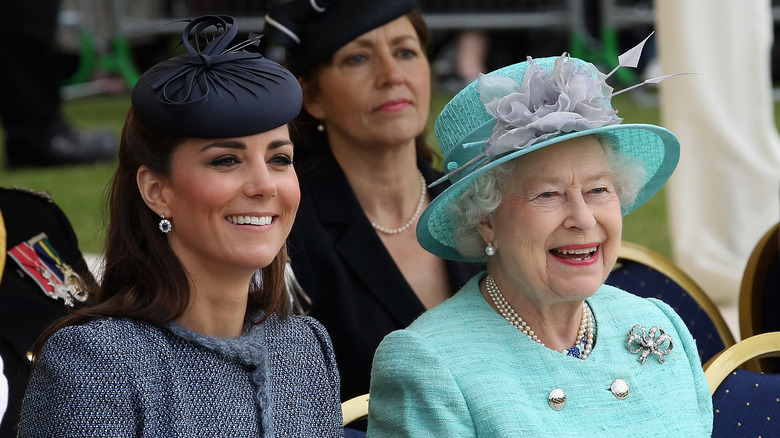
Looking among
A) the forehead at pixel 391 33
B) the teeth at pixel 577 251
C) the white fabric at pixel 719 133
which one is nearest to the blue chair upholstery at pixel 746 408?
the teeth at pixel 577 251

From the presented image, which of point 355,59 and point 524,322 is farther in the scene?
point 355,59

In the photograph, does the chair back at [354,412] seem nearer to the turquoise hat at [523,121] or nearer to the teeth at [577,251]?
the turquoise hat at [523,121]

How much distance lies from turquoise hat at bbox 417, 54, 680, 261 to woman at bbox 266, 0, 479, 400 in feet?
2.58

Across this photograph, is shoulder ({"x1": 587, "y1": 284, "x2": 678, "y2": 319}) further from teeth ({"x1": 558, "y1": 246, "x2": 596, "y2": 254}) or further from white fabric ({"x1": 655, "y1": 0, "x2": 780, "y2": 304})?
white fabric ({"x1": 655, "y1": 0, "x2": 780, "y2": 304})

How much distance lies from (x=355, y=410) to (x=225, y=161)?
0.83m

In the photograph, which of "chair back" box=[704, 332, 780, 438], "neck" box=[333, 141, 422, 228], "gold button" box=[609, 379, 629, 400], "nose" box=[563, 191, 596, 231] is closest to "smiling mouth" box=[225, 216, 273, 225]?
"nose" box=[563, 191, 596, 231]

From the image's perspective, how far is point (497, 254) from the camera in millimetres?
2486

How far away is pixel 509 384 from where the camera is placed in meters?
2.34

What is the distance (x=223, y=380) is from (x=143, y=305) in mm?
217

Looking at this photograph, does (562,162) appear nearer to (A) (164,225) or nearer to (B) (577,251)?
(B) (577,251)

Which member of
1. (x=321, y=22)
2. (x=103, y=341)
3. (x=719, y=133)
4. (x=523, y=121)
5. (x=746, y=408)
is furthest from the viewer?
(x=719, y=133)

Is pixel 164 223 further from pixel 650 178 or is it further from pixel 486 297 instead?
pixel 650 178

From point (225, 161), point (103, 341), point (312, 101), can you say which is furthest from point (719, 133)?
point (103, 341)

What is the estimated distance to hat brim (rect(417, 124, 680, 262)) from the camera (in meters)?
2.32
